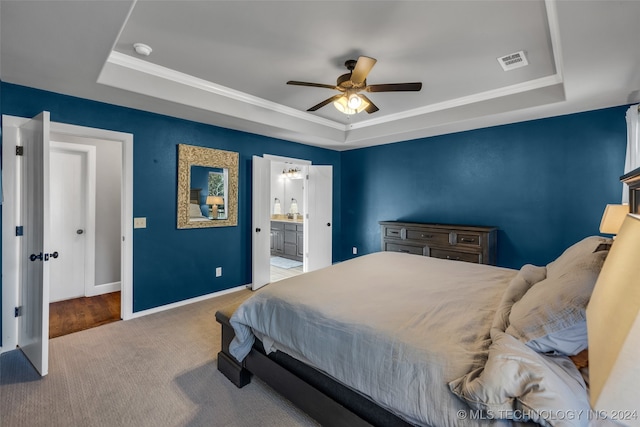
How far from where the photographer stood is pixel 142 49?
2.46 m

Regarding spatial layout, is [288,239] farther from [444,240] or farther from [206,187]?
[444,240]

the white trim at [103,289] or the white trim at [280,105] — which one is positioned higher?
the white trim at [280,105]

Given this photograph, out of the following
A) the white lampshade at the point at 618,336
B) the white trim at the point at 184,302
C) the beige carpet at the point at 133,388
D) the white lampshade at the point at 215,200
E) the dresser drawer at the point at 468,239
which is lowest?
the beige carpet at the point at 133,388

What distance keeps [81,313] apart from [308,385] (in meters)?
3.32

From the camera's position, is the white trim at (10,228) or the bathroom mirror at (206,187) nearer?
the white trim at (10,228)

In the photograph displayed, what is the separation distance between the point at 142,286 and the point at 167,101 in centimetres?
208

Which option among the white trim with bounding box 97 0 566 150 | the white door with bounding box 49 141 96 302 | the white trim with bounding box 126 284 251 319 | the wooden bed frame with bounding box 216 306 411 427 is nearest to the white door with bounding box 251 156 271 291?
the white trim with bounding box 126 284 251 319

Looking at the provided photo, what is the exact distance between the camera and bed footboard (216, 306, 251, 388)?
7.00ft

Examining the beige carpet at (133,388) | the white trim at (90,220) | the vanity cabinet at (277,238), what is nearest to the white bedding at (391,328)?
the beige carpet at (133,388)

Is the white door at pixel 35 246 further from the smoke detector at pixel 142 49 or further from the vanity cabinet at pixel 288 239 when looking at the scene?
the vanity cabinet at pixel 288 239

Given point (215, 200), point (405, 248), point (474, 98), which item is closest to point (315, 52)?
point (474, 98)

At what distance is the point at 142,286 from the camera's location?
11.1 ft

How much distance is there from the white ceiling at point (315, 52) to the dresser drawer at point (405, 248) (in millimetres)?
1806

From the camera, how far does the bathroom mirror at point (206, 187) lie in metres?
3.69
